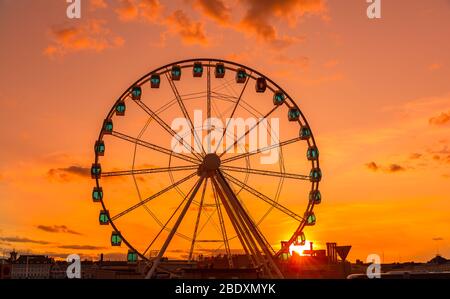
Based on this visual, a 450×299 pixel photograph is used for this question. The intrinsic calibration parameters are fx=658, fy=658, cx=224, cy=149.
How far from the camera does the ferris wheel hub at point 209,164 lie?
4134cm

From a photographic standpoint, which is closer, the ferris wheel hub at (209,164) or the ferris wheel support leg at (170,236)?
the ferris wheel support leg at (170,236)

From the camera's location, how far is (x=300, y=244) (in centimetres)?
4478

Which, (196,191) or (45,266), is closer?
(196,191)

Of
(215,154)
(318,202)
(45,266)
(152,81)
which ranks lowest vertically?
(45,266)

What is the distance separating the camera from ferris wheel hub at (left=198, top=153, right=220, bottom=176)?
4134 centimetres

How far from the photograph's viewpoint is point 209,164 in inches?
1628

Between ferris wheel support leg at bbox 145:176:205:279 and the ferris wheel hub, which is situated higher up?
the ferris wheel hub

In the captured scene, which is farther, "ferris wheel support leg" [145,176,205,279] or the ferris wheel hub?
the ferris wheel hub

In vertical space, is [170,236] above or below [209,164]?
below

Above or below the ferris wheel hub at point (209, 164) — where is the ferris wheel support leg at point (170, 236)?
below
